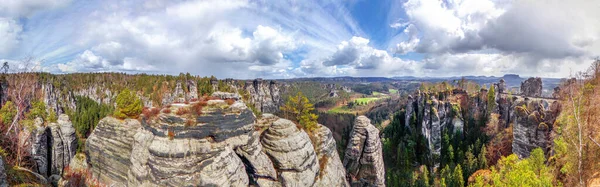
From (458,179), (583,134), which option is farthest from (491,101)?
(583,134)

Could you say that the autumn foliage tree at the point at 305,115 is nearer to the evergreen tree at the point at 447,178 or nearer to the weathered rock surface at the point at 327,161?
the weathered rock surface at the point at 327,161

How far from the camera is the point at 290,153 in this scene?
2342cm

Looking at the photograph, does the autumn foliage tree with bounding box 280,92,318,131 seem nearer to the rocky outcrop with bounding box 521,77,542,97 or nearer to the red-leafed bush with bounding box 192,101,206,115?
the red-leafed bush with bounding box 192,101,206,115

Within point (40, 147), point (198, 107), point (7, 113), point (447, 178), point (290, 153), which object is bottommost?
point (447, 178)

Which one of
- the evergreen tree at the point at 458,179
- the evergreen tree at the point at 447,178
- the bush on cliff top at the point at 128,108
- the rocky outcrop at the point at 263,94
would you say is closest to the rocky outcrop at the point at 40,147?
the bush on cliff top at the point at 128,108

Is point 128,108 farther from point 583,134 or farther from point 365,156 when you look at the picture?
point 583,134

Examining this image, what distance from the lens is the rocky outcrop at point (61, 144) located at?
40.7 m

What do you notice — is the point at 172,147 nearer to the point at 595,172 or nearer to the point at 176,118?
the point at 176,118

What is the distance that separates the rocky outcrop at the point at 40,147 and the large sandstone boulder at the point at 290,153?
38361 millimetres

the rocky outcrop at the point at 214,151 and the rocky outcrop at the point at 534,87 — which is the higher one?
the rocky outcrop at the point at 534,87

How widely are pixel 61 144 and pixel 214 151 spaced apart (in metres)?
39.0

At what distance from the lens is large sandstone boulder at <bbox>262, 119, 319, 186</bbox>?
23.1 meters

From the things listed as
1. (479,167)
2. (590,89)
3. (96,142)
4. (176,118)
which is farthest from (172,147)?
(479,167)

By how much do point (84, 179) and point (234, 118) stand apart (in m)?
23.6
